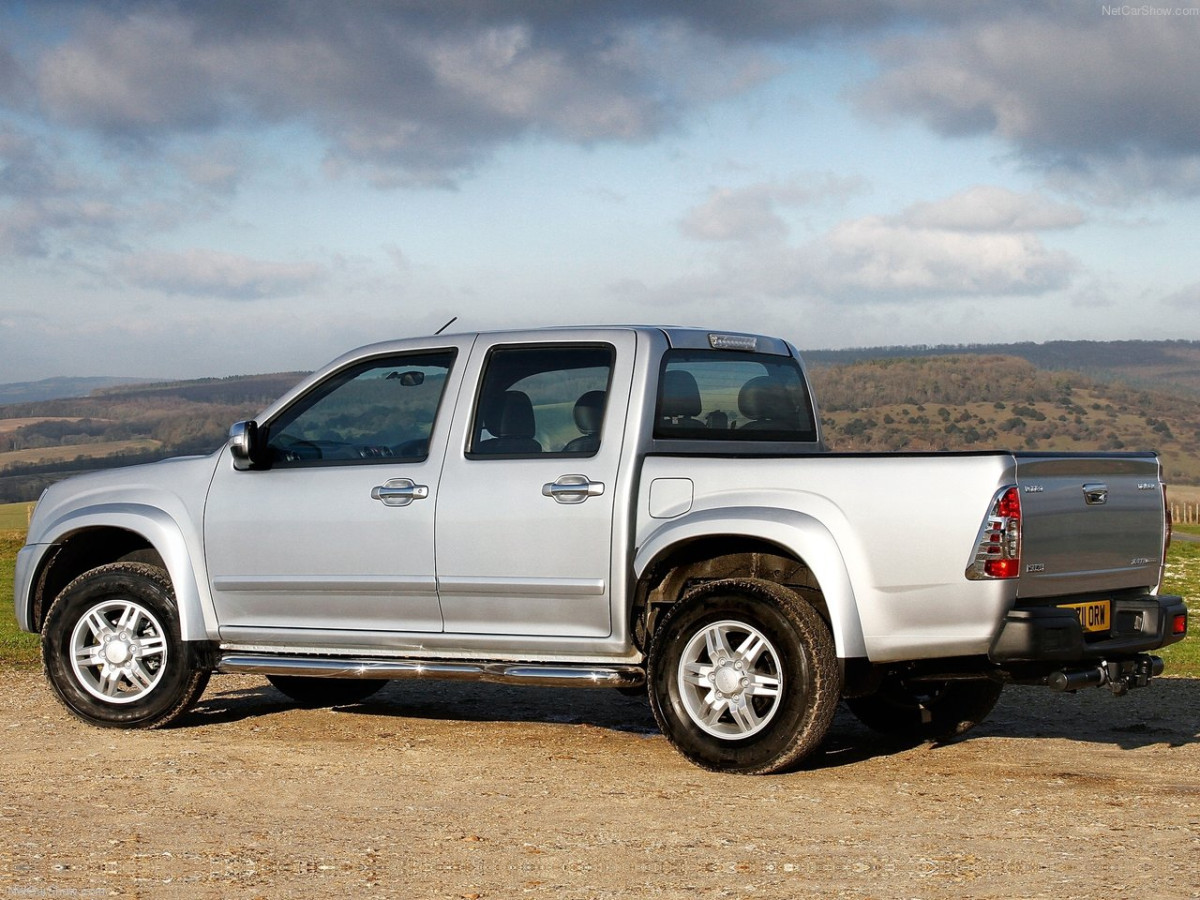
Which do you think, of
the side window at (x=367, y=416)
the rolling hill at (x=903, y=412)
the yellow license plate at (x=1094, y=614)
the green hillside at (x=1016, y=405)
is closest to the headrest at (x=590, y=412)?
the side window at (x=367, y=416)

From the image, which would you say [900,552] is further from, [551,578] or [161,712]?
[161,712]

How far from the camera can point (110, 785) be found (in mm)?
6383

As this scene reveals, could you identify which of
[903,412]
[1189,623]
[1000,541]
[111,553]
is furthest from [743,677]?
[903,412]

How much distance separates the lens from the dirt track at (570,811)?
469 centimetres

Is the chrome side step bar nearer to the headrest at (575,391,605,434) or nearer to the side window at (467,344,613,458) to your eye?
the side window at (467,344,613,458)

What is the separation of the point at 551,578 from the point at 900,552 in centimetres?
159

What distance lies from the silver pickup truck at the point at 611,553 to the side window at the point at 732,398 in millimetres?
15

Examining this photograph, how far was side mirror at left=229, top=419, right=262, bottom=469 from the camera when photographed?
7.55 meters

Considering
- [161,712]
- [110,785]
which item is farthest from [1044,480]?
[161,712]

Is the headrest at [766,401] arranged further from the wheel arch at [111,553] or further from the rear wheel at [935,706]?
the wheel arch at [111,553]

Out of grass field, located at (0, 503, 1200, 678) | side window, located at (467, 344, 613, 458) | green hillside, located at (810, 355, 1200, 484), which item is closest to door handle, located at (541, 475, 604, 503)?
side window, located at (467, 344, 613, 458)

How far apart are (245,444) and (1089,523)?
395 centimetres

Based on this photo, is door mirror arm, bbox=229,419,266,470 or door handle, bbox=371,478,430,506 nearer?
door handle, bbox=371,478,430,506

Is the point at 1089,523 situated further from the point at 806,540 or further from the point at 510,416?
the point at 510,416
